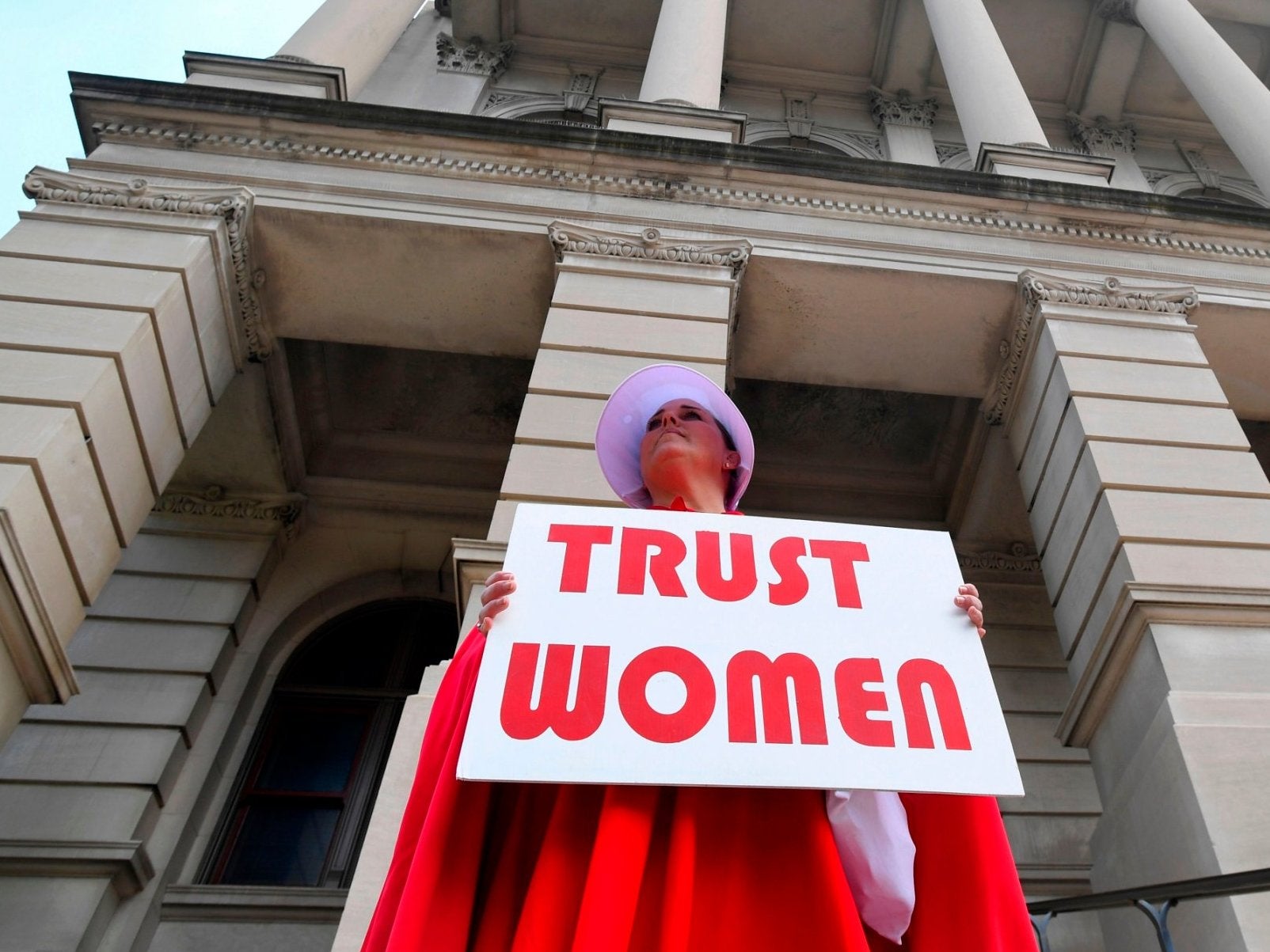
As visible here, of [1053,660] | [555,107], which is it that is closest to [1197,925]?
[1053,660]

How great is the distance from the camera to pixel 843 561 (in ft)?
10.2

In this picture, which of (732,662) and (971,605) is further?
(971,605)

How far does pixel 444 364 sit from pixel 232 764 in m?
4.84

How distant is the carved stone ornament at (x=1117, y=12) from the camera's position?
53.4 ft

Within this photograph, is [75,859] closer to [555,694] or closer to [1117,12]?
[555,694]

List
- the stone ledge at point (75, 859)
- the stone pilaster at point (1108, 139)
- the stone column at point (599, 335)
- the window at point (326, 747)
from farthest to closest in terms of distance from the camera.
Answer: the stone pilaster at point (1108, 139)
the window at point (326, 747)
the stone ledge at point (75, 859)
the stone column at point (599, 335)

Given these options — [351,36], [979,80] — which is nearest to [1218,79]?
[979,80]

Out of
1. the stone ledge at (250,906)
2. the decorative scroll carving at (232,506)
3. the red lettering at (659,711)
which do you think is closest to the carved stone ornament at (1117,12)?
the decorative scroll carving at (232,506)

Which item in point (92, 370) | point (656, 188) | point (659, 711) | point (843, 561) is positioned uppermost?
point (656, 188)

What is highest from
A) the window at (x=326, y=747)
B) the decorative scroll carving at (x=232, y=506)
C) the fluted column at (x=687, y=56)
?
the fluted column at (x=687, y=56)

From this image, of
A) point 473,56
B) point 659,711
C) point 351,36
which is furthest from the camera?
point 473,56

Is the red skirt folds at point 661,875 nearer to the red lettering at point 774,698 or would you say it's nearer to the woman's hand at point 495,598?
the red lettering at point 774,698

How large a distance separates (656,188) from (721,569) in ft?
21.8

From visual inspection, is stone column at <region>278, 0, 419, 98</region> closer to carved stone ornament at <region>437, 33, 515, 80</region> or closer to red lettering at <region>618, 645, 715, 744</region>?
carved stone ornament at <region>437, 33, 515, 80</region>
